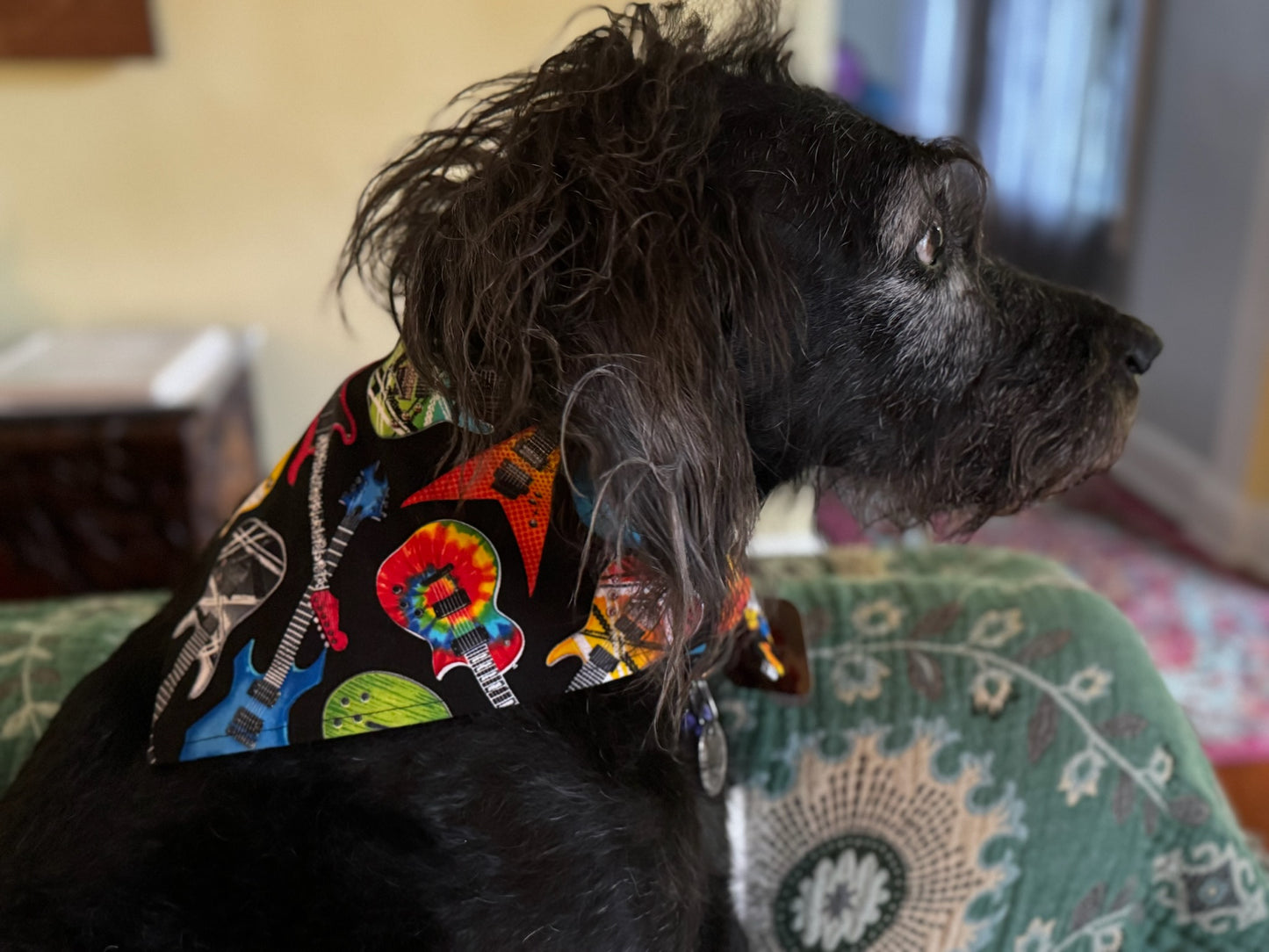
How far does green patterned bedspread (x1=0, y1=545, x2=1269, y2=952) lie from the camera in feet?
3.02

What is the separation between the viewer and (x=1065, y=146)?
13.9 ft

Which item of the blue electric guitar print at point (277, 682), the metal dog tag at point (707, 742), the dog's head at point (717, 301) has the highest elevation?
the dog's head at point (717, 301)

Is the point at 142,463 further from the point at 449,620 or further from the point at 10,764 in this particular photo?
the point at 449,620

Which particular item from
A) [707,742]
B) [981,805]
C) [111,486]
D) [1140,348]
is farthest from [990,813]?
[111,486]

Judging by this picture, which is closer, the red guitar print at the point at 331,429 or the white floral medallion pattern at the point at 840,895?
the red guitar print at the point at 331,429

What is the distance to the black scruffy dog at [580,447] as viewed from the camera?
66 centimetres

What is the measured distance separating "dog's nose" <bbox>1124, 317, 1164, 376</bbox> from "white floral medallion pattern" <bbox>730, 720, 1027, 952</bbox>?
1.23 ft

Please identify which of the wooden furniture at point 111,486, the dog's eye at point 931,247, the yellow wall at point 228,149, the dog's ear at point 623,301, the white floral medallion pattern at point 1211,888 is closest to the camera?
the dog's ear at point 623,301

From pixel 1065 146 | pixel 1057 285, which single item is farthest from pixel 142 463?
pixel 1065 146

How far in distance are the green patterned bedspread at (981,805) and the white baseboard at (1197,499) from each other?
189 centimetres

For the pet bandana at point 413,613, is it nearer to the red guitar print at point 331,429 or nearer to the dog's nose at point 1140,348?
the red guitar print at point 331,429

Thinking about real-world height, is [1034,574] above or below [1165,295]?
above

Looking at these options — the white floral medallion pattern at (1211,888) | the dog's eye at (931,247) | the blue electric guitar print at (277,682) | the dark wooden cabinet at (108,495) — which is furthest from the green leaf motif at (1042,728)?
the dark wooden cabinet at (108,495)

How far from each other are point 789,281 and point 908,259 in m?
0.12
